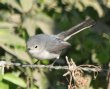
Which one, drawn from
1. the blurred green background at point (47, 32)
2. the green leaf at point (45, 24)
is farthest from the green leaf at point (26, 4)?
the green leaf at point (45, 24)

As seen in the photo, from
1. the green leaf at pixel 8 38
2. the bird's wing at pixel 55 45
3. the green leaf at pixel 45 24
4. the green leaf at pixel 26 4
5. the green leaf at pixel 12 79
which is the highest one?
the green leaf at pixel 26 4

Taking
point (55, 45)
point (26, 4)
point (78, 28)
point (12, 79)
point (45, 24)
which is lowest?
point (12, 79)

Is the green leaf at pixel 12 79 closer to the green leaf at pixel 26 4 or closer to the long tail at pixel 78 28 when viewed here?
the long tail at pixel 78 28

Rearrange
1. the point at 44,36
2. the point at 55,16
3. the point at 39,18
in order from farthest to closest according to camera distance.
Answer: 1. the point at 55,16
2. the point at 39,18
3. the point at 44,36

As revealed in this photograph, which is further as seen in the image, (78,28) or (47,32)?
(47,32)

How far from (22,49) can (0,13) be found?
81cm

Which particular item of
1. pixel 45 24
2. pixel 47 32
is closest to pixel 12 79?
pixel 47 32

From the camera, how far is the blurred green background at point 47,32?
477cm

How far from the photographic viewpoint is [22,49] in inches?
193

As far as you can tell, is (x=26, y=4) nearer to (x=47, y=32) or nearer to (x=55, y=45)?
(x=47, y=32)

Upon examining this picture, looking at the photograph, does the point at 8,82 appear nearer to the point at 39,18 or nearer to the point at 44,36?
the point at 44,36

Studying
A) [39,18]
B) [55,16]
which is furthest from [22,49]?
[55,16]

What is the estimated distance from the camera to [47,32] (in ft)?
17.2

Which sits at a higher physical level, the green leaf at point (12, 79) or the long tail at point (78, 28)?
the long tail at point (78, 28)
